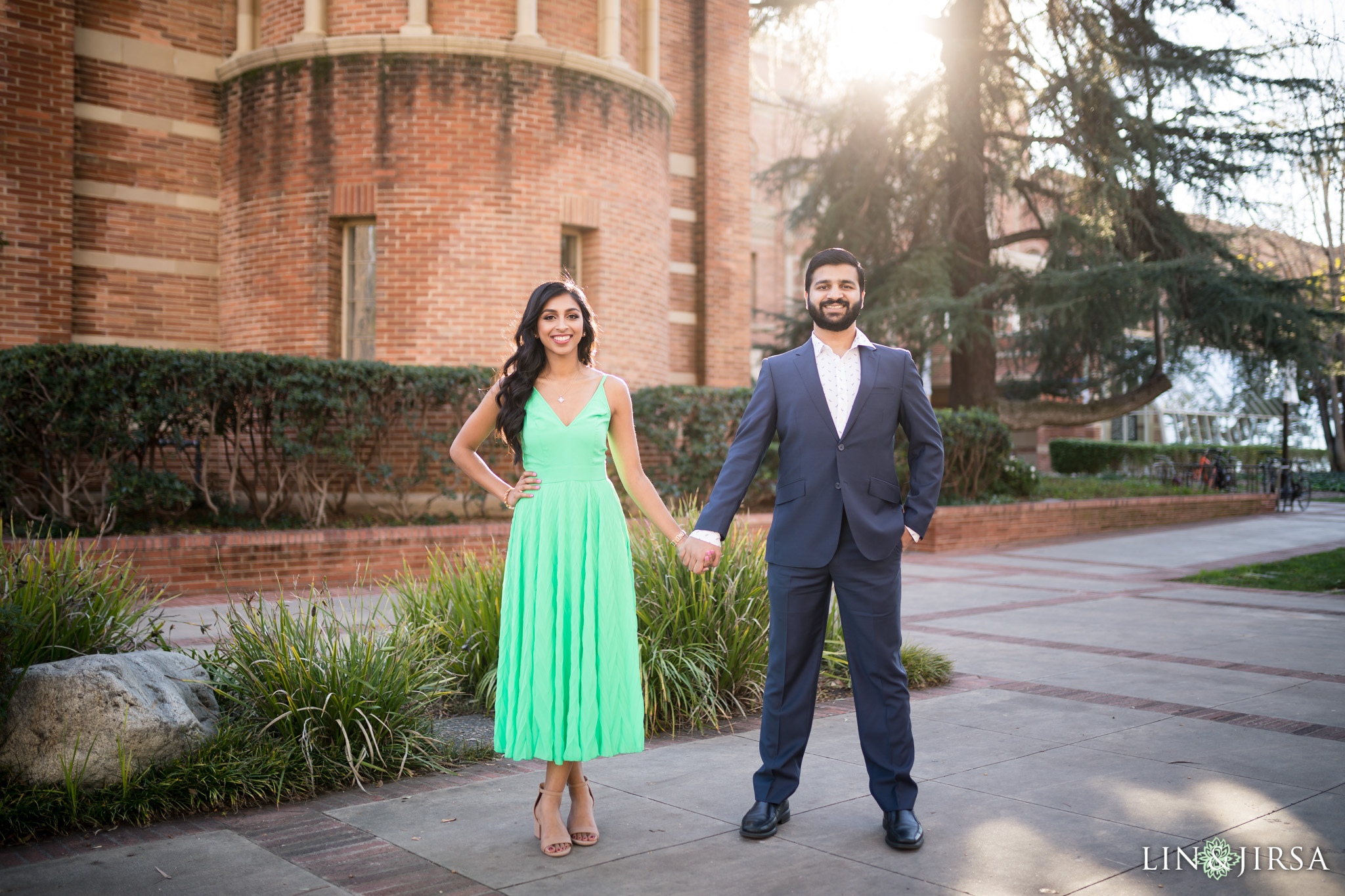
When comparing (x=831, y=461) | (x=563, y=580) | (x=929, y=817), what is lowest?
(x=929, y=817)

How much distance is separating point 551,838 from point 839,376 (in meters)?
2.00

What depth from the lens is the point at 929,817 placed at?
4.07 meters

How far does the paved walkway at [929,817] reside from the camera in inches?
136

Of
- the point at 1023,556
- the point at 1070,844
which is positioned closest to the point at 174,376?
the point at 1070,844

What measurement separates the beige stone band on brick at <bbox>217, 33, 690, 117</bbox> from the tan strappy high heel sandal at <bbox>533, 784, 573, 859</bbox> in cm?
1223

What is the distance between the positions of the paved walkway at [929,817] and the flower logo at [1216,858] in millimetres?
48

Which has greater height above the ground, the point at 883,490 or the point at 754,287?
the point at 754,287

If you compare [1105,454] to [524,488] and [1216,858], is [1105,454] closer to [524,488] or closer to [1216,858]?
[1216,858]

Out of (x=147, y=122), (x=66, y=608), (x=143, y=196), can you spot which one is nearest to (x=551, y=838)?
(x=66, y=608)

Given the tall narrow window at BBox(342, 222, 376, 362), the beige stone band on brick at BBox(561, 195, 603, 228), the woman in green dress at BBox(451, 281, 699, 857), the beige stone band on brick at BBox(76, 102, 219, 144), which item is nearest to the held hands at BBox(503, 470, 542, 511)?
the woman in green dress at BBox(451, 281, 699, 857)

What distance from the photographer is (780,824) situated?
3.98 metres

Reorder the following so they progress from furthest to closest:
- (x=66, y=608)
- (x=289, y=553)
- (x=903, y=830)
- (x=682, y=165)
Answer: (x=682, y=165) → (x=289, y=553) → (x=66, y=608) → (x=903, y=830)

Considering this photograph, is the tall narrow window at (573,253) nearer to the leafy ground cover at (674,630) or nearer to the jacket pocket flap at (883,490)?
the leafy ground cover at (674,630)

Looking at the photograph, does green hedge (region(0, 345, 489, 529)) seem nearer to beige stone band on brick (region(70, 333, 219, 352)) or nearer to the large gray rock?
beige stone band on brick (region(70, 333, 219, 352))
